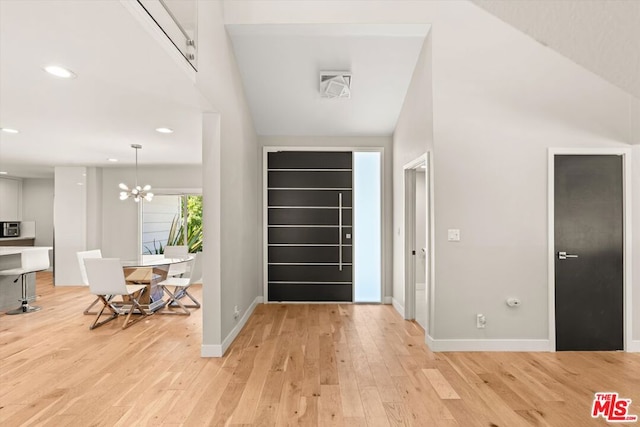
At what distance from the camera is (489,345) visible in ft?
11.4

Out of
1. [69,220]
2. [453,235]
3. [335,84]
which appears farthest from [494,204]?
[69,220]

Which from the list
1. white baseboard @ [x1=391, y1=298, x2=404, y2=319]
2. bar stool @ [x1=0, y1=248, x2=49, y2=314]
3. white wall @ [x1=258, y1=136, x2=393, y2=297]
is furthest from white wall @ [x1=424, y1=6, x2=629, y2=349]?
bar stool @ [x1=0, y1=248, x2=49, y2=314]

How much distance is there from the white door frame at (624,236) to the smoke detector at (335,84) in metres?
2.23

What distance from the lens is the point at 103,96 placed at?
298 cm

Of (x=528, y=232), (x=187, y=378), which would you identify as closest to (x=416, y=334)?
(x=528, y=232)

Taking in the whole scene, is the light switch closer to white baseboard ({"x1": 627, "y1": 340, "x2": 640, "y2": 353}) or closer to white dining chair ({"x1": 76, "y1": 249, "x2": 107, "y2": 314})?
white baseboard ({"x1": 627, "y1": 340, "x2": 640, "y2": 353})

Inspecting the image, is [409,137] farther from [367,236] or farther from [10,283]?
[10,283]

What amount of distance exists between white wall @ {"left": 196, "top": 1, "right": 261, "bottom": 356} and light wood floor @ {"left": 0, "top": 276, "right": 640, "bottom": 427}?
320 mm

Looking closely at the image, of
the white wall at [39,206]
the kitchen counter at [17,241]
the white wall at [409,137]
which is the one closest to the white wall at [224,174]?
the white wall at [409,137]

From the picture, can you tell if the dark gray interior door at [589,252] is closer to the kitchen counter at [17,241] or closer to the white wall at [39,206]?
the kitchen counter at [17,241]

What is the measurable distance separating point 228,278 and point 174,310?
6.28 ft

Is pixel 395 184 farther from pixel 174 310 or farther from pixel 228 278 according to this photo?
pixel 174 310

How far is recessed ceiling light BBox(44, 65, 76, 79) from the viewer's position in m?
2.40

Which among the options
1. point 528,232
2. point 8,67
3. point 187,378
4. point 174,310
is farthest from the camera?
point 174,310
